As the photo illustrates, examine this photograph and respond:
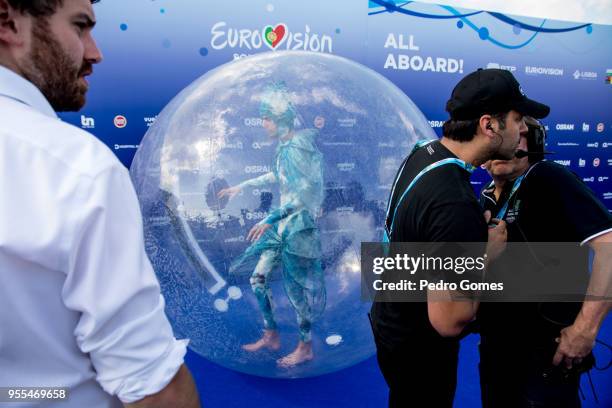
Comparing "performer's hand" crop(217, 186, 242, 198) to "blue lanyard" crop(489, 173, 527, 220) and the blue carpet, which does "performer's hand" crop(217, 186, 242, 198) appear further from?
the blue carpet

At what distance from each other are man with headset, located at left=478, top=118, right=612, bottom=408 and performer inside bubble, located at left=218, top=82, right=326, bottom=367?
0.59 m

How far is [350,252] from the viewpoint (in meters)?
1.42

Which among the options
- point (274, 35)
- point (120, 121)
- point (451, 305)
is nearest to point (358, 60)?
point (274, 35)

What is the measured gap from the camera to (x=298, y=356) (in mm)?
1486

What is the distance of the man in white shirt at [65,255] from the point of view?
0.50m

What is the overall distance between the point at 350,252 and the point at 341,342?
0.36 meters

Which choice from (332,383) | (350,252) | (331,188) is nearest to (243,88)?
(331,188)

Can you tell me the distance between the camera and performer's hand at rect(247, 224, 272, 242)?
1.35 meters

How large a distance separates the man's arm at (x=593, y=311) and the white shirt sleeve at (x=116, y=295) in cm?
111

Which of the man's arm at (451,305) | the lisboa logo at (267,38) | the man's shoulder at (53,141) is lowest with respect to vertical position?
the man's arm at (451,305)

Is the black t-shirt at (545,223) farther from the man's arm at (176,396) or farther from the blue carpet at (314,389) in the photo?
the man's arm at (176,396)

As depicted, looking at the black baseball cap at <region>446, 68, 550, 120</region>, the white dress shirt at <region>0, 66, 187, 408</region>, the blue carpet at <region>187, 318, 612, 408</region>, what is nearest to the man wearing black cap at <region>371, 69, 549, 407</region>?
the black baseball cap at <region>446, 68, 550, 120</region>

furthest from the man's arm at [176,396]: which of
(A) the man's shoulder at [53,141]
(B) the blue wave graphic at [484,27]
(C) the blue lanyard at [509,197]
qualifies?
(B) the blue wave graphic at [484,27]

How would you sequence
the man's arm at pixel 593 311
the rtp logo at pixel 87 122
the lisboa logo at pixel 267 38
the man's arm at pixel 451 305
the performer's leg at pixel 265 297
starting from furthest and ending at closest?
the lisboa logo at pixel 267 38
the rtp logo at pixel 87 122
the performer's leg at pixel 265 297
the man's arm at pixel 593 311
the man's arm at pixel 451 305
